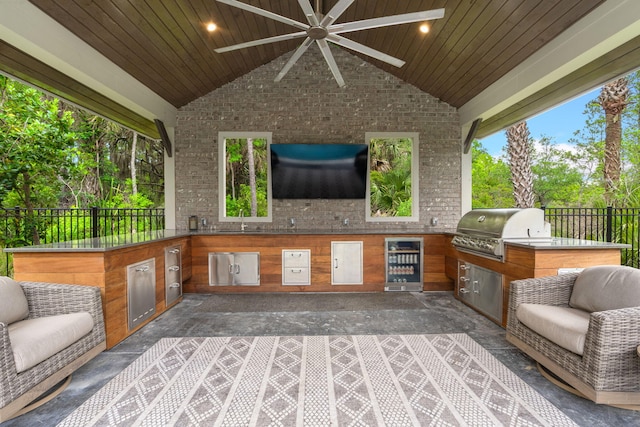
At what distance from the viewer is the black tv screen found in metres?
5.08

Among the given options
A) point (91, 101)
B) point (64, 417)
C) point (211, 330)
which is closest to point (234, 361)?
point (211, 330)

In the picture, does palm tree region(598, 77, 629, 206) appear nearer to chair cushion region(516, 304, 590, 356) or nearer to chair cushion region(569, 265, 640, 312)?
chair cushion region(569, 265, 640, 312)

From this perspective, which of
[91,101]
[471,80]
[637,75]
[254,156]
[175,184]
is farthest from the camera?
[254,156]

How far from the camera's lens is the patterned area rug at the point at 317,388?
176cm

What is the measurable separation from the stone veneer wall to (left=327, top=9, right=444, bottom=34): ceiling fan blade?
254 cm

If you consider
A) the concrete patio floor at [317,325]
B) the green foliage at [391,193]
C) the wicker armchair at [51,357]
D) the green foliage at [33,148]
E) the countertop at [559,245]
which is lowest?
the concrete patio floor at [317,325]

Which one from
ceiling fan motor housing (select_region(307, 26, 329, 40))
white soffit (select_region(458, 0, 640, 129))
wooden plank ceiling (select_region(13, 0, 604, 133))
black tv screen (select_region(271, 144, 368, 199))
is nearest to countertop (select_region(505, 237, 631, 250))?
white soffit (select_region(458, 0, 640, 129))

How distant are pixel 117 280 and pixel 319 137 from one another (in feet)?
11.9

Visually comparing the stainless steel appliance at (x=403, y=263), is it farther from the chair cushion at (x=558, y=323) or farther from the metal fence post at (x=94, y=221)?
the metal fence post at (x=94, y=221)

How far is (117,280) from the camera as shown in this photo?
2.75m

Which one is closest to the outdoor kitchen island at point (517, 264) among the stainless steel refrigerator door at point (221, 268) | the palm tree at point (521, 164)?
the stainless steel refrigerator door at point (221, 268)

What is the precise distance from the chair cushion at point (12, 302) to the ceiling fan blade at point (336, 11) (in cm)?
310

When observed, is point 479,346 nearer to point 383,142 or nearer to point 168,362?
point 168,362

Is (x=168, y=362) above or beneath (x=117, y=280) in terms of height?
beneath
